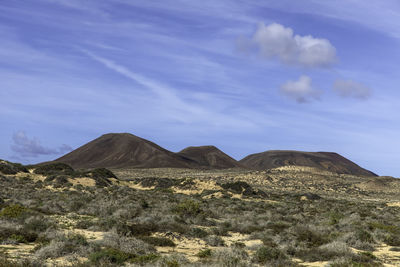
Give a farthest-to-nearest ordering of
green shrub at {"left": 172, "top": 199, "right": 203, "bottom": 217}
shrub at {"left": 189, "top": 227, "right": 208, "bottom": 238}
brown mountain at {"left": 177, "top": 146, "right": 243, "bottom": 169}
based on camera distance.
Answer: brown mountain at {"left": 177, "top": 146, "right": 243, "bottom": 169}
green shrub at {"left": 172, "top": 199, "right": 203, "bottom": 217}
shrub at {"left": 189, "top": 227, "right": 208, "bottom": 238}

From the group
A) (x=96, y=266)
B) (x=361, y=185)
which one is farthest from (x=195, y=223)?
(x=361, y=185)

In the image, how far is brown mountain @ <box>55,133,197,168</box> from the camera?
15062cm

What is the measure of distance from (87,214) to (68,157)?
158274 mm

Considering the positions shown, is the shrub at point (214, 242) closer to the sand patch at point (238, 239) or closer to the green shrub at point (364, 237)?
the sand patch at point (238, 239)

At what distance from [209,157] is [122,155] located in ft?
144

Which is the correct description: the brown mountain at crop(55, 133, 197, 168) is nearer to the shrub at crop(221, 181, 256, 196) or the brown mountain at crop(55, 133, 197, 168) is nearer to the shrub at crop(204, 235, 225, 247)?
the shrub at crop(221, 181, 256, 196)

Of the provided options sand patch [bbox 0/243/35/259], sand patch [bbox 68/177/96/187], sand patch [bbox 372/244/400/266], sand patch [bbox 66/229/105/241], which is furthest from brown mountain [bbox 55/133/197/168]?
sand patch [bbox 0/243/35/259]

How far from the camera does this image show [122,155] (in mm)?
162375

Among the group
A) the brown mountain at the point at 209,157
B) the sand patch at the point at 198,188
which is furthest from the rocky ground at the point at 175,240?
the brown mountain at the point at 209,157

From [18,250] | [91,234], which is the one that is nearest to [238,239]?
[91,234]

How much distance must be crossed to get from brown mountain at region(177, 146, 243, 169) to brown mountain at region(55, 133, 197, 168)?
7880mm

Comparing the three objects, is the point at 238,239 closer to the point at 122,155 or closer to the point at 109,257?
the point at 109,257

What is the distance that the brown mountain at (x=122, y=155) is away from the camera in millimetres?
150625

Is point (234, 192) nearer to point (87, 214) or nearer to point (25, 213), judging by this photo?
point (87, 214)
